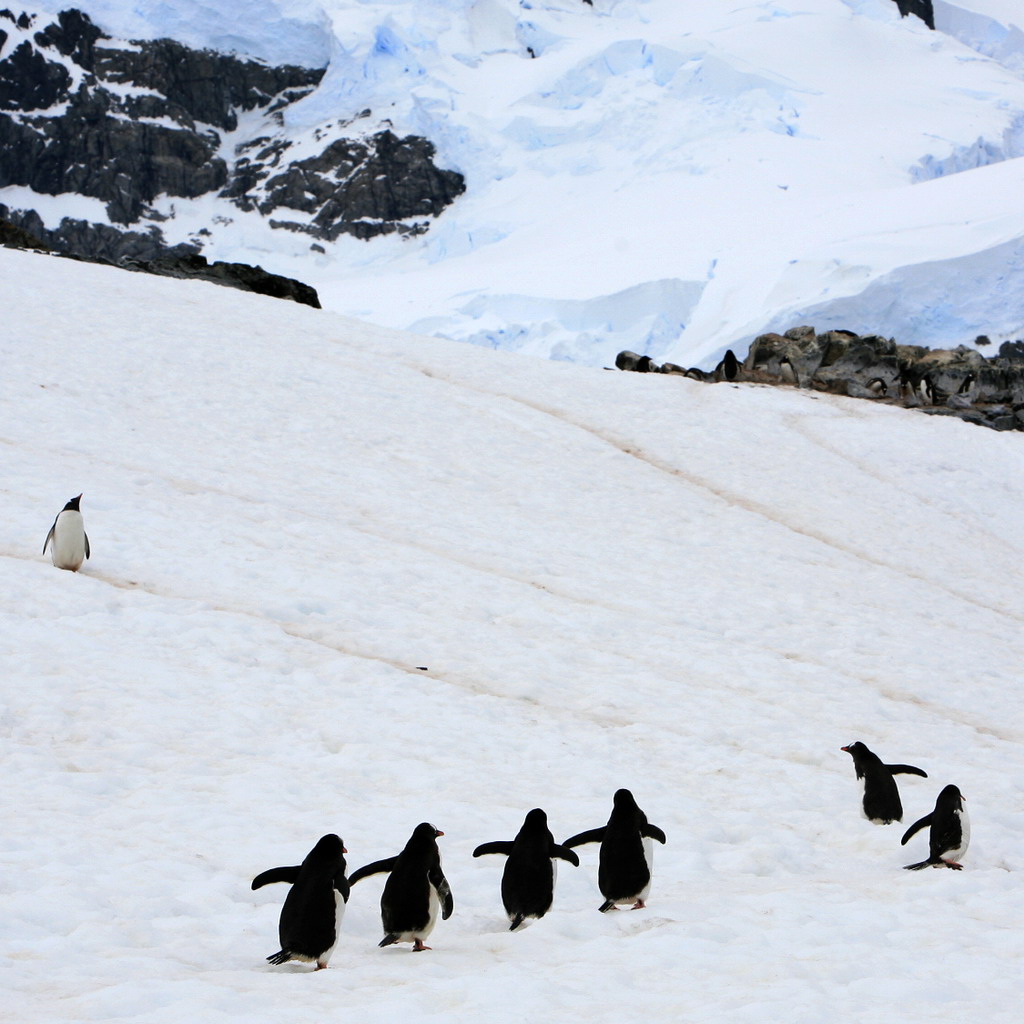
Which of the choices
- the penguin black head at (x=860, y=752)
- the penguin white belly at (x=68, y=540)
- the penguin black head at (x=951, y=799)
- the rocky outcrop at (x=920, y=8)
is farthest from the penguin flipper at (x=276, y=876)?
the rocky outcrop at (x=920, y=8)

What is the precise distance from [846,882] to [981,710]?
4.56 meters

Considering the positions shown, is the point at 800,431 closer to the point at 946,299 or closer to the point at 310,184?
the point at 946,299


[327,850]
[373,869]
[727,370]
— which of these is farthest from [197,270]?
[327,850]

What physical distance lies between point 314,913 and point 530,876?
1124 mm

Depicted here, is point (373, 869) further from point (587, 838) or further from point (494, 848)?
point (587, 838)

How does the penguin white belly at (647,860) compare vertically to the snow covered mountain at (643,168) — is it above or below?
below

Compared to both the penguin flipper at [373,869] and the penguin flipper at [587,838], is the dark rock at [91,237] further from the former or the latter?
the penguin flipper at [373,869]

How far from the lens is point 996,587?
1416cm

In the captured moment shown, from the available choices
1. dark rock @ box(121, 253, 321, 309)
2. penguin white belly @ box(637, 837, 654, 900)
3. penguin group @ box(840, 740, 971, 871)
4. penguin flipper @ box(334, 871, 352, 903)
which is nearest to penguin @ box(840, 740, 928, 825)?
penguin group @ box(840, 740, 971, 871)

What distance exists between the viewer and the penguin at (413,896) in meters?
4.46

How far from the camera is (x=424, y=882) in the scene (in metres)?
4.49

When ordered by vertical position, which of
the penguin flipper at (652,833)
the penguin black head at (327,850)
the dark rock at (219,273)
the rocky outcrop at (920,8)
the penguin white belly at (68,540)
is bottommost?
the penguin flipper at (652,833)

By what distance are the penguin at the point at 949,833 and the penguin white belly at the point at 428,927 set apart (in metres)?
3.03

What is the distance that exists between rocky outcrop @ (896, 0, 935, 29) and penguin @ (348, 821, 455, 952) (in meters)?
130
